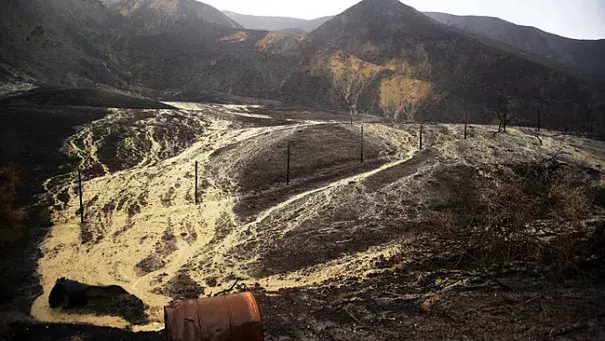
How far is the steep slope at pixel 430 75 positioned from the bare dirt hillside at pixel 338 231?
Result: 83.8ft

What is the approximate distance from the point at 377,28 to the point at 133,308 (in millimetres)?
88000

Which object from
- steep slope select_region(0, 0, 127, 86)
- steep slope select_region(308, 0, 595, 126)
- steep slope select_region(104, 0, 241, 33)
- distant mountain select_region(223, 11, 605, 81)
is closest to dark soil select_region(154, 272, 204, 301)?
steep slope select_region(0, 0, 127, 86)

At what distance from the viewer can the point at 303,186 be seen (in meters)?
27.3

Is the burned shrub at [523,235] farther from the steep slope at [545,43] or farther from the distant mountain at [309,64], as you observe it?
the steep slope at [545,43]

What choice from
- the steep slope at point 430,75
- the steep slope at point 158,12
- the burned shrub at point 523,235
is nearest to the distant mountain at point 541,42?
the steep slope at point 430,75

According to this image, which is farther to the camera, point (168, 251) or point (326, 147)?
point (326, 147)

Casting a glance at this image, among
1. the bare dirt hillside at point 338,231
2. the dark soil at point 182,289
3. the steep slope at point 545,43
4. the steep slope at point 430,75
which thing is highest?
the steep slope at point 545,43

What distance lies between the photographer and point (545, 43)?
128 m

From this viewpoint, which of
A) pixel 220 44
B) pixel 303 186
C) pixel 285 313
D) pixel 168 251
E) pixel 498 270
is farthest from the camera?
pixel 220 44

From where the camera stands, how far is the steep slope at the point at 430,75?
6250 centimetres

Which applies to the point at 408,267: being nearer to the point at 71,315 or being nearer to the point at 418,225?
the point at 418,225

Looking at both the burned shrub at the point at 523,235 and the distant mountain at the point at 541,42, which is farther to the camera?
the distant mountain at the point at 541,42

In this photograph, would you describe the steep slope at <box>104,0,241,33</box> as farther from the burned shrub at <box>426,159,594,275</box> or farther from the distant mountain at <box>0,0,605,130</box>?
the burned shrub at <box>426,159,594,275</box>

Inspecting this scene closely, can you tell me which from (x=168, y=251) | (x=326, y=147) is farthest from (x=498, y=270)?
(x=326, y=147)
